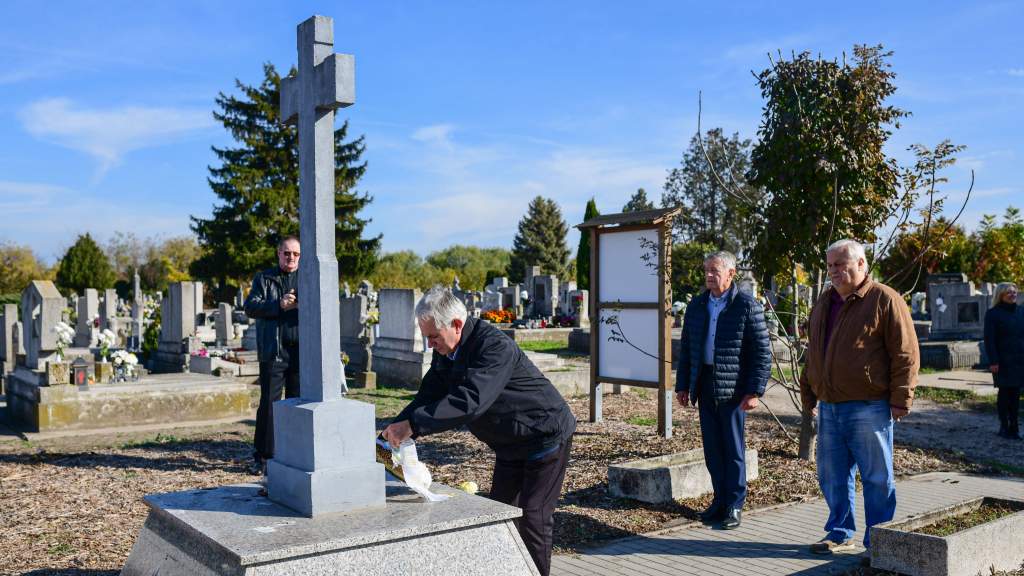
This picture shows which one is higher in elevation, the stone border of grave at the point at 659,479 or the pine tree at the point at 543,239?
the pine tree at the point at 543,239

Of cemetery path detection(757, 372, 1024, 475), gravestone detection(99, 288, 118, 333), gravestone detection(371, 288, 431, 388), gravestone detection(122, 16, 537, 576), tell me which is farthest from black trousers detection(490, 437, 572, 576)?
gravestone detection(99, 288, 118, 333)

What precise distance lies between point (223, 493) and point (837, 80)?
228 inches

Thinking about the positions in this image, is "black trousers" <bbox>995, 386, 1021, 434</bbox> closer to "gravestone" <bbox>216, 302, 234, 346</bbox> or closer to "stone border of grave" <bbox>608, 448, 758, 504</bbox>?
"stone border of grave" <bbox>608, 448, 758, 504</bbox>

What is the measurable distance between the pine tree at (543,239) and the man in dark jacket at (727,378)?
2319 inches

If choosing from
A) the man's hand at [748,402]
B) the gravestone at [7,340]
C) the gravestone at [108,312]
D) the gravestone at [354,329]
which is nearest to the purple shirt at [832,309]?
the man's hand at [748,402]

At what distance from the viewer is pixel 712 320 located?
5941mm

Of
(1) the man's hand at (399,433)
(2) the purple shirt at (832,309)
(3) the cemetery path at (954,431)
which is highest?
(2) the purple shirt at (832,309)

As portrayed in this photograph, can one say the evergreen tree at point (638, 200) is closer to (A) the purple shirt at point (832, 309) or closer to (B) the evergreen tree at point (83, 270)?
(B) the evergreen tree at point (83, 270)

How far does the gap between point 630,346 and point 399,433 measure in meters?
6.32

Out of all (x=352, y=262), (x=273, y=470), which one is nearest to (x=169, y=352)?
(x=273, y=470)

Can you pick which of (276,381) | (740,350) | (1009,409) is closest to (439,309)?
(740,350)

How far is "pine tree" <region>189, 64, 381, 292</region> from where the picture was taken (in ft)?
139

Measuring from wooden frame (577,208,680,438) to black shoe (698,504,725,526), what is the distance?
115 inches

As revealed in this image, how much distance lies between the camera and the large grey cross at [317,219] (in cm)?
343
